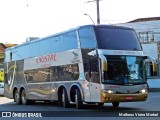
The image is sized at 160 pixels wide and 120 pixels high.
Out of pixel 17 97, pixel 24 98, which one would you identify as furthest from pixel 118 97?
pixel 17 97

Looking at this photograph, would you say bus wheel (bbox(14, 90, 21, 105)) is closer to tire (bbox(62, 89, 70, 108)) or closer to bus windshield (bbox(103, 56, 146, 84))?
tire (bbox(62, 89, 70, 108))

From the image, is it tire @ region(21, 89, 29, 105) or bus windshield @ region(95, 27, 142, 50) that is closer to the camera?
bus windshield @ region(95, 27, 142, 50)

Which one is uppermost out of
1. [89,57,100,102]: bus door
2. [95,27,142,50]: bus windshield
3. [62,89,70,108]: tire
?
[95,27,142,50]: bus windshield

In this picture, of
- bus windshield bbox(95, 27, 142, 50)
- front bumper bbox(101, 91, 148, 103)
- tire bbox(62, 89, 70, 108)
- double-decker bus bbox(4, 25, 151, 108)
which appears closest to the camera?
front bumper bbox(101, 91, 148, 103)

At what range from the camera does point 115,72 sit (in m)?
18.7

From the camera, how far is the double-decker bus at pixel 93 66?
18.6m

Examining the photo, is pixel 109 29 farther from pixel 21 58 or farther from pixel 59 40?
pixel 21 58

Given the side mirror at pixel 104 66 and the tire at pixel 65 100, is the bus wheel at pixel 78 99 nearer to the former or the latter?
the tire at pixel 65 100

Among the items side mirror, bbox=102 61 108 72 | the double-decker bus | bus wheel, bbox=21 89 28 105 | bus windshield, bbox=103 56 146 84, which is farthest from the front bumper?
bus wheel, bbox=21 89 28 105

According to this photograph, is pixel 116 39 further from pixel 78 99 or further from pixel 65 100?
pixel 65 100

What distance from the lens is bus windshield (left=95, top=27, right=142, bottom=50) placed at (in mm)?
19016

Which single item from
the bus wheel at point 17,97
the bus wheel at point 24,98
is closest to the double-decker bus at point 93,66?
the bus wheel at point 24,98

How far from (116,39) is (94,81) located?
2.08m

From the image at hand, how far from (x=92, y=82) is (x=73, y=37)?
2830 millimetres
